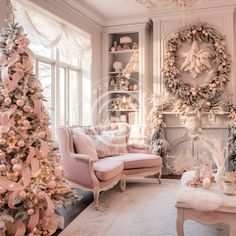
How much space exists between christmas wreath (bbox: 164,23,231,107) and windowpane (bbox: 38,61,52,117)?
2.15 m

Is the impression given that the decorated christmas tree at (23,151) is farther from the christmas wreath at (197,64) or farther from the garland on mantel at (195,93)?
the christmas wreath at (197,64)

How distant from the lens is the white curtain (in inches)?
149

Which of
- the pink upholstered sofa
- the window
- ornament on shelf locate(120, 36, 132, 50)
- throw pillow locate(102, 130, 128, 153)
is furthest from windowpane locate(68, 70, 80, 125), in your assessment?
ornament on shelf locate(120, 36, 132, 50)

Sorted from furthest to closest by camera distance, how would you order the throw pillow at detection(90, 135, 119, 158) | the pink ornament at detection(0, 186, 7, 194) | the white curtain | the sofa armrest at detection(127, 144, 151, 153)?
the sofa armrest at detection(127, 144, 151, 153), the throw pillow at detection(90, 135, 119, 158), the white curtain, the pink ornament at detection(0, 186, 7, 194)

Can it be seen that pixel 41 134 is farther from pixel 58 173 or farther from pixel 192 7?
pixel 192 7

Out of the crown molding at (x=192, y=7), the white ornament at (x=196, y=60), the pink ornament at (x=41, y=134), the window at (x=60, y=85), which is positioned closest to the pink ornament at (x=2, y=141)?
the pink ornament at (x=41, y=134)

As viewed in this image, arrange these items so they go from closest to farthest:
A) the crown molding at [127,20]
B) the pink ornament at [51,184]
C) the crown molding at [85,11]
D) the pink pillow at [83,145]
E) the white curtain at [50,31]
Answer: the pink ornament at [51,184] < the white curtain at [50,31] < the pink pillow at [83,145] < the crown molding at [85,11] < the crown molding at [127,20]

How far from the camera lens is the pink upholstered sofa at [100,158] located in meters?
3.66

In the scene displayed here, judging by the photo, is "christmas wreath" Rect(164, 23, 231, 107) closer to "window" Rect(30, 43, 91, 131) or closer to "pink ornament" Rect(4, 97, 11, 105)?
"window" Rect(30, 43, 91, 131)

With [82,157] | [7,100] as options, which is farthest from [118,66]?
[7,100]

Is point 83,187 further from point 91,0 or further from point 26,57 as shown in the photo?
point 91,0

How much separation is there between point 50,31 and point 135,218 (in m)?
2.93

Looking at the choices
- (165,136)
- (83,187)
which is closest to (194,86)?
(165,136)

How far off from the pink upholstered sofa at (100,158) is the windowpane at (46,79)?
78 cm
